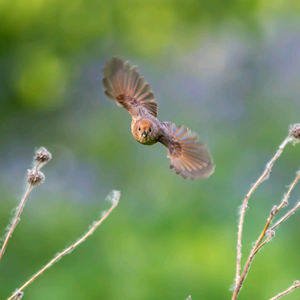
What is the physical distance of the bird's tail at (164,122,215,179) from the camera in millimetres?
818

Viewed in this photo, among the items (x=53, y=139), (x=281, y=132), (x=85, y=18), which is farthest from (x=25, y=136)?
(x=281, y=132)

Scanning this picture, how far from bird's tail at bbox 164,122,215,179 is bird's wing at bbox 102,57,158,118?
14 cm

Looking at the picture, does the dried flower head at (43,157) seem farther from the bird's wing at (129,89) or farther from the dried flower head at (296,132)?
the dried flower head at (296,132)

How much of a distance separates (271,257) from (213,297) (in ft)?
1.62

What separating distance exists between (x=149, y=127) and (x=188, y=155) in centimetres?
15

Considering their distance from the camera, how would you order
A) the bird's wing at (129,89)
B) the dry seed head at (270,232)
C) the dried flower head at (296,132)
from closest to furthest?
the dry seed head at (270,232) < the dried flower head at (296,132) < the bird's wing at (129,89)

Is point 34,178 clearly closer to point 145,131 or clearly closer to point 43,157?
point 43,157

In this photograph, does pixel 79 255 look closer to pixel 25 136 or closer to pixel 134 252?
pixel 134 252

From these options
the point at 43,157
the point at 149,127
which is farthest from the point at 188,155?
the point at 43,157

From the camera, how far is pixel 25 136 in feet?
12.0

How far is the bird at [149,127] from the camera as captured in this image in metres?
0.81

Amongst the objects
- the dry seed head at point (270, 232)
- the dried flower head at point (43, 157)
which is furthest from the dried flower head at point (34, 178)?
the dry seed head at point (270, 232)

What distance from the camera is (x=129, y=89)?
1000mm

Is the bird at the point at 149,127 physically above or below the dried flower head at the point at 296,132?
above
